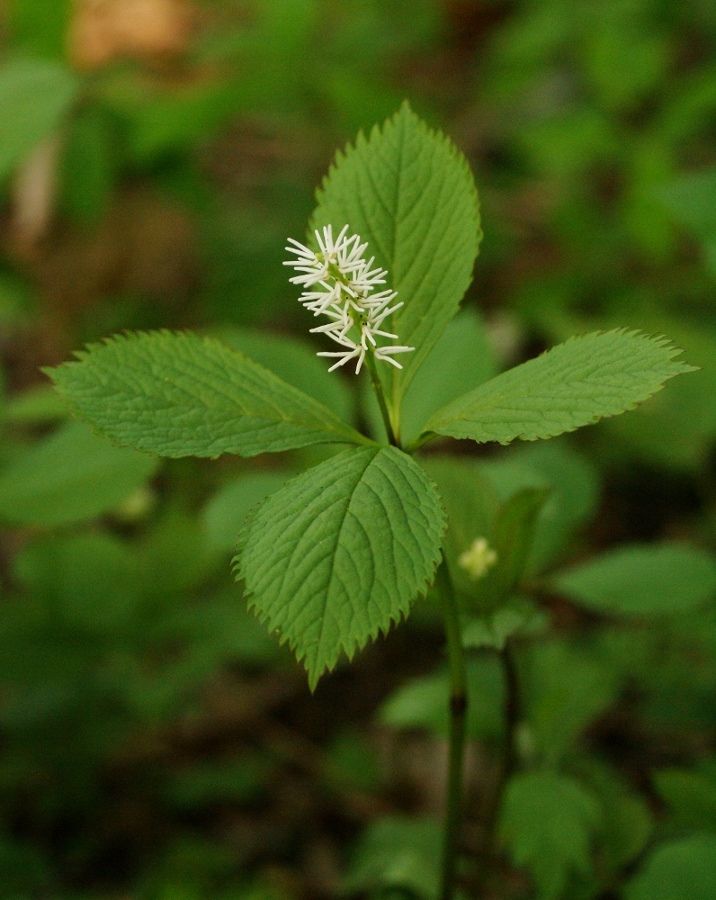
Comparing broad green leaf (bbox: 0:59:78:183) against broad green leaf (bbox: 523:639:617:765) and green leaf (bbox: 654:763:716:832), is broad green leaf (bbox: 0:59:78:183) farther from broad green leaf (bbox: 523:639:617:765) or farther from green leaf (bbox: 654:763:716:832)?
green leaf (bbox: 654:763:716:832)

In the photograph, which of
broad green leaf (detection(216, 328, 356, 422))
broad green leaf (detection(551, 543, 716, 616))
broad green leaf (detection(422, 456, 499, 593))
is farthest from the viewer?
broad green leaf (detection(216, 328, 356, 422))

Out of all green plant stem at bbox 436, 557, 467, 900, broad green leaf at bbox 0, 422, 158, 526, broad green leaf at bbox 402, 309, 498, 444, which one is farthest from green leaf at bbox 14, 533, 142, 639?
green plant stem at bbox 436, 557, 467, 900

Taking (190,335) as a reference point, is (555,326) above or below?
below

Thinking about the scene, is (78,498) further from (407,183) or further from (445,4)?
(445,4)

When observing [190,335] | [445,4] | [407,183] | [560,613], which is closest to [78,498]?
[190,335]

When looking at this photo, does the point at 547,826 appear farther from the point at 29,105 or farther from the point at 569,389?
the point at 29,105

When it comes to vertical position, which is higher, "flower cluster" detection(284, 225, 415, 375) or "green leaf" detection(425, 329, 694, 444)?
"flower cluster" detection(284, 225, 415, 375)
